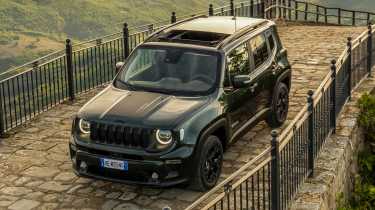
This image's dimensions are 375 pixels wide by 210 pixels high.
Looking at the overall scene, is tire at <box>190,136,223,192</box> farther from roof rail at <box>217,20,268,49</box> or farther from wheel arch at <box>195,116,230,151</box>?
roof rail at <box>217,20,268,49</box>

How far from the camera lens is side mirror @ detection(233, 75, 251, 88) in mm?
8602

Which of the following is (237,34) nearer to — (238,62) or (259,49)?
(238,62)

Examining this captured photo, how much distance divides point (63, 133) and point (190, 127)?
4.02 m

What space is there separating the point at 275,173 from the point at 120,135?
2100mm

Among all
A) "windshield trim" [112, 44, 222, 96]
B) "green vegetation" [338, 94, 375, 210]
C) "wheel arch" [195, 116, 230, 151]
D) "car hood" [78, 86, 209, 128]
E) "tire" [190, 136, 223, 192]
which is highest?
"windshield trim" [112, 44, 222, 96]

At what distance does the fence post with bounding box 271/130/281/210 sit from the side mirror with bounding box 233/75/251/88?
6.84ft

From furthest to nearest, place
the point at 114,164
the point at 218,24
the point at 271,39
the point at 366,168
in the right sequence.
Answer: the point at 366,168 < the point at 271,39 < the point at 218,24 < the point at 114,164

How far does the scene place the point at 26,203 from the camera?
26.9 feet

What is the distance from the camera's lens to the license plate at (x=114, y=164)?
767cm

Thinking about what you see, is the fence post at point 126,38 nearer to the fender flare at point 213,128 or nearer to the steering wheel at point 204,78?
the steering wheel at point 204,78

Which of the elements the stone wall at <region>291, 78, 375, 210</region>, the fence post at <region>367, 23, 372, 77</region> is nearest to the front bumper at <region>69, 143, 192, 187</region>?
the stone wall at <region>291, 78, 375, 210</region>

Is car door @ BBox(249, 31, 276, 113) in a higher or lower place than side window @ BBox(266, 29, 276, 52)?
lower

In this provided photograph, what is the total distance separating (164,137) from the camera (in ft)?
25.1

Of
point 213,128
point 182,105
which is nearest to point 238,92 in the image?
point 213,128
